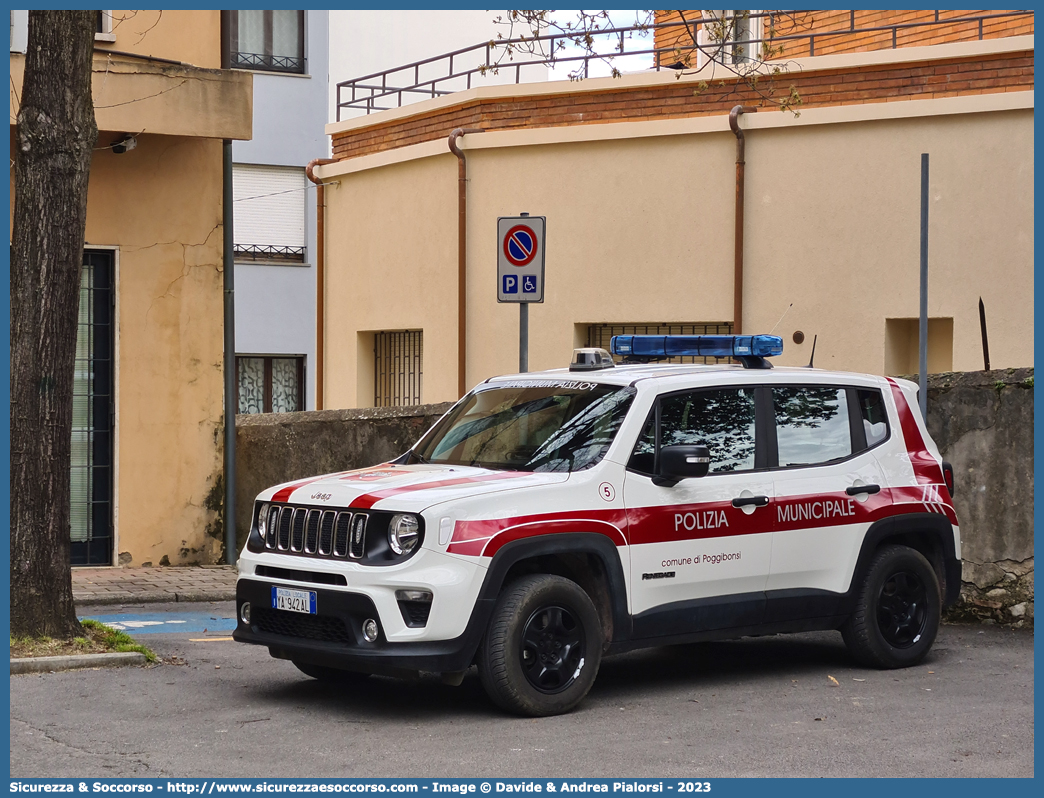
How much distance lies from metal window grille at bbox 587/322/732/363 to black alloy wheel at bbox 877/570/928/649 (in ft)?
27.1

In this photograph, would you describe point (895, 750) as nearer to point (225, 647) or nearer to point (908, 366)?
point (225, 647)

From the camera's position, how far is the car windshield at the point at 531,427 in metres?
7.93

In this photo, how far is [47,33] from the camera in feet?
29.1

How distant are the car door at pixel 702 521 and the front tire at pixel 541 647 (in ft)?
1.30

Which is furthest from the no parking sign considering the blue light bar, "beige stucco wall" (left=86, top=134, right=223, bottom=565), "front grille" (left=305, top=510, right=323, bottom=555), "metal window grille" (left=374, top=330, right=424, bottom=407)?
"metal window grille" (left=374, top=330, right=424, bottom=407)

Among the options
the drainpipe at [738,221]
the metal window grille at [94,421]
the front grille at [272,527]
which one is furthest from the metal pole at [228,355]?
the front grille at [272,527]

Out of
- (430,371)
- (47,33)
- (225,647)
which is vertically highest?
(47,33)

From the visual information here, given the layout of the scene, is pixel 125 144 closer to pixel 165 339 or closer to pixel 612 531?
pixel 165 339

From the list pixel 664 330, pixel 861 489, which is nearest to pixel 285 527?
pixel 861 489

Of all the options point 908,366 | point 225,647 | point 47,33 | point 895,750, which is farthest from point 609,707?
point 908,366

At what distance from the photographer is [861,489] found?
28.8ft

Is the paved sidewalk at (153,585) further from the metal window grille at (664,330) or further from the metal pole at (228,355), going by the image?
the metal window grille at (664,330)

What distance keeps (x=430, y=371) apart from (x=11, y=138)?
8020 millimetres

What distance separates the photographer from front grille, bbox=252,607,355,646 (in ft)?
24.1
